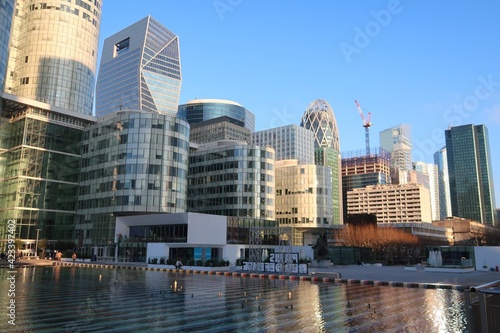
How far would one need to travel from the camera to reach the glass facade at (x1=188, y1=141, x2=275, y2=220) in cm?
12612

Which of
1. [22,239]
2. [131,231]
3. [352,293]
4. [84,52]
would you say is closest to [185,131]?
[131,231]

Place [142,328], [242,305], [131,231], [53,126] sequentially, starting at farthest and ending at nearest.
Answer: [53,126], [131,231], [242,305], [142,328]

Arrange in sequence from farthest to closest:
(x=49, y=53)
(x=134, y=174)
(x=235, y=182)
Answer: (x=49, y=53) → (x=235, y=182) → (x=134, y=174)

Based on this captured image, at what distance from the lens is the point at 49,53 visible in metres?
164

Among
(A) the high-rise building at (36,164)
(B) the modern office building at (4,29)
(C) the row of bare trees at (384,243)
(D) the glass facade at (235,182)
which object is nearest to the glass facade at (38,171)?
(A) the high-rise building at (36,164)

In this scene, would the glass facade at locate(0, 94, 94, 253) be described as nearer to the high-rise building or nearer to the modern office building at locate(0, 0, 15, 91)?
the high-rise building

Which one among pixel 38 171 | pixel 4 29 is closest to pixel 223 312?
pixel 4 29

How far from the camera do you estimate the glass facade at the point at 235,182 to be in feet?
414

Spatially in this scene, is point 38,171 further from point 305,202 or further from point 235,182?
point 305,202

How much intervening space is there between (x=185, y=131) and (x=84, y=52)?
335 ft

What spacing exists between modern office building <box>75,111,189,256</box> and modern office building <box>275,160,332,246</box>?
73.1 metres

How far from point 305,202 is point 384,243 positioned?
53416 millimetres

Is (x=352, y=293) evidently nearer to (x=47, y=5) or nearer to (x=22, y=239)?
(x=22, y=239)

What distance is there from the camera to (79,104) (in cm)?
17188
